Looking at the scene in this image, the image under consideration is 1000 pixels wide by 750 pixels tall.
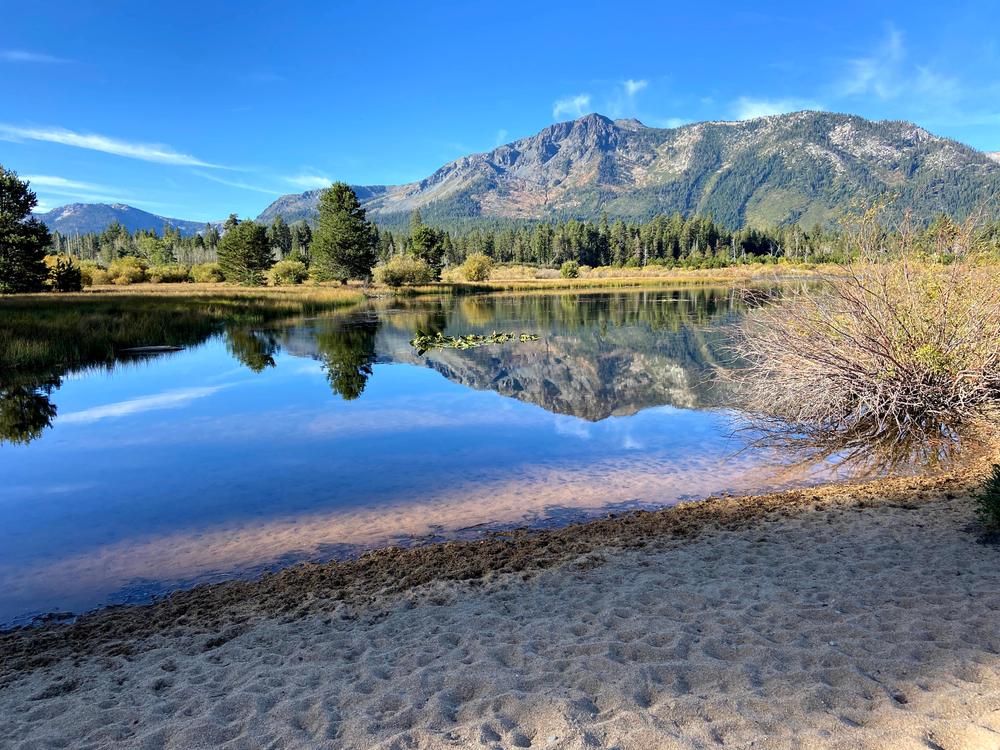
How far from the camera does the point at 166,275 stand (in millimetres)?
84375

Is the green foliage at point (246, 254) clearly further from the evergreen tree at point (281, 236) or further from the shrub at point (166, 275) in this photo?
the evergreen tree at point (281, 236)

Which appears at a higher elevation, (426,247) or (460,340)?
(426,247)

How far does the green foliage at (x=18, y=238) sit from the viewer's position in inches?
1594

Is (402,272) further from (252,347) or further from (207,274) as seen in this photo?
(252,347)

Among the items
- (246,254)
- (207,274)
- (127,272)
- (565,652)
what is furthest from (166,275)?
(565,652)

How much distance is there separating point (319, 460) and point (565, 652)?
8.07m

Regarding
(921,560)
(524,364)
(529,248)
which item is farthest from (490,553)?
(529,248)

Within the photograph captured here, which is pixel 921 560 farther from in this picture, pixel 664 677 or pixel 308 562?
pixel 308 562

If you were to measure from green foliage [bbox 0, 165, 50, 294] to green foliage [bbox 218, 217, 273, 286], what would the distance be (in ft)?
108

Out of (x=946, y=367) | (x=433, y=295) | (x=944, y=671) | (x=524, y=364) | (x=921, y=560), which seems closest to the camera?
(x=944, y=671)

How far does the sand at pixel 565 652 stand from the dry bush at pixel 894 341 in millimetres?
4672

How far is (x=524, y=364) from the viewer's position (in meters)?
22.5

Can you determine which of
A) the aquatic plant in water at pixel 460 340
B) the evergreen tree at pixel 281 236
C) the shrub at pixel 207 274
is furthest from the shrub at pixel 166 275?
the aquatic plant in water at pixel 460 340

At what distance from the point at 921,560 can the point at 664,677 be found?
3649mm
